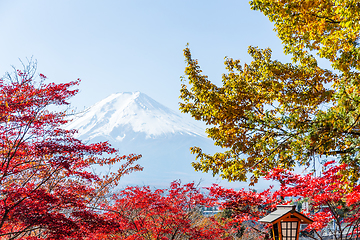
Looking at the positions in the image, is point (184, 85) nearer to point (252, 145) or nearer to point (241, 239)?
point (252, 145)

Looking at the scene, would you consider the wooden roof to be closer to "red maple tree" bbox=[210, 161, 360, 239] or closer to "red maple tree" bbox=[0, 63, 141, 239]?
"red maple tree" bbox=[210, 161, 360, 239]

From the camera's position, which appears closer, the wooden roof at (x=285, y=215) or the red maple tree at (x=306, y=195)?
the wooden roof at (x=285, y=215)

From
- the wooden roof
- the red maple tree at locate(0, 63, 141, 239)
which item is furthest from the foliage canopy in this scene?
the red maple tree at locate(0, 63, 141, 239)

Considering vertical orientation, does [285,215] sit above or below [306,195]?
below

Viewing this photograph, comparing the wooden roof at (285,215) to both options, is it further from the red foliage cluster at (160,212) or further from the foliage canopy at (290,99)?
the red foliage cluster at (160,212)

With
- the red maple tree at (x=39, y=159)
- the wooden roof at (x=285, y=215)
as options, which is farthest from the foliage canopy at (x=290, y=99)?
the red maple tree at (x=39, y=159)

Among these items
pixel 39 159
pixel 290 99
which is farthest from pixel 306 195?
pixel 39 159

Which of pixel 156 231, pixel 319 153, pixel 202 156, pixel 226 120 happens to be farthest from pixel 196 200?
pixel 319 153

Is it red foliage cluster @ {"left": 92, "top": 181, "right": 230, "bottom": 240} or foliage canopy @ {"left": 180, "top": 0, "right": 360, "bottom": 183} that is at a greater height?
foliage canopy @ {"left": 180, "top": 0, "right": 360, "bottom": 183}

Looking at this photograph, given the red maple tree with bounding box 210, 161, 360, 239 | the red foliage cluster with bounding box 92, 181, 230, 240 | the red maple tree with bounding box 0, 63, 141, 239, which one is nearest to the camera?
the red maple tree with bounding box 0, 63, 141, 239

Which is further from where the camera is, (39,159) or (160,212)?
(160,212)

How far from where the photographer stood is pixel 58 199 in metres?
5.38

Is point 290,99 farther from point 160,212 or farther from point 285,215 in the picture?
point 160,212

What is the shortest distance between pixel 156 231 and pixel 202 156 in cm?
348
